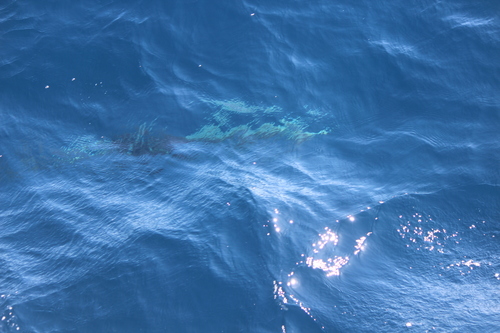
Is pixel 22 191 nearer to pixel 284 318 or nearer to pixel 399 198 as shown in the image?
pixel 284 318

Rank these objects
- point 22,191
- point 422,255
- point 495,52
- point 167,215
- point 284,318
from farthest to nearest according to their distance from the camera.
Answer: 1. point 495,52
2. point 22,191
3. point 167,215
4. point 422,255
5. point 284,318

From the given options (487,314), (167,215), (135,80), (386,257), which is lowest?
(487,314)

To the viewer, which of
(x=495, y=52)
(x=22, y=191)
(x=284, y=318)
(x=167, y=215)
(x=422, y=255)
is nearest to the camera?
(x=284, y=318)

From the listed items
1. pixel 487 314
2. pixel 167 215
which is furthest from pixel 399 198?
pixel 167 215

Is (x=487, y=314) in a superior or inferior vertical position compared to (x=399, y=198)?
inferior

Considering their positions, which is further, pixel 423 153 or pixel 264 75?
pixel 264 75

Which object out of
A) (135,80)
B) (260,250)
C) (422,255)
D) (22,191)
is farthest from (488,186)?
(22,191)
